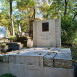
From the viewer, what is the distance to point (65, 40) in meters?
10.2

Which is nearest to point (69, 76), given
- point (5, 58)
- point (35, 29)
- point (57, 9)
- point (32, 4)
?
point (5, 58)

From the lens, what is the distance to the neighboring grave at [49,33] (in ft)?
21.5

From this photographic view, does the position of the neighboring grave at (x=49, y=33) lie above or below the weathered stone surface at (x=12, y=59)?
above

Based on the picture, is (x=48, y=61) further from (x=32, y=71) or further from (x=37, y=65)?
(x=32, y=71)

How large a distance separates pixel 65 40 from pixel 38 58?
793 centimetres

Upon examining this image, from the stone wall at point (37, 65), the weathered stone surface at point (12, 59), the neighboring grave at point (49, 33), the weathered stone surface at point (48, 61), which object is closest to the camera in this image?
the stone wall at point (37, 65)

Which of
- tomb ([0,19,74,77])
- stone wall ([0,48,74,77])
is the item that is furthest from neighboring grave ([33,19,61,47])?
stone wall ([0,48,74,77])

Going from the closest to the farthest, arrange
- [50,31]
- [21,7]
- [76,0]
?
[50,31] < [76,0] < [21,7]

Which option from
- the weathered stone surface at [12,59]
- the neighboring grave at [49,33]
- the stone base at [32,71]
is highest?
the neighboring grave at [49,33]

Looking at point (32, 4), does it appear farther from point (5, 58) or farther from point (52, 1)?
point (5, 58)

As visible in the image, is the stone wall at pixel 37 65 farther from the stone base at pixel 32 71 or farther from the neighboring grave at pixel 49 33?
the neighboring grave at pixel 49 33

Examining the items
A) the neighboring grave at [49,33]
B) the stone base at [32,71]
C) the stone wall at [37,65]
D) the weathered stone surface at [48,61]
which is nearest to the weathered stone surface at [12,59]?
the stone wall at [37,65]

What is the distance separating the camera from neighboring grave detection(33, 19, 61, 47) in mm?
6567

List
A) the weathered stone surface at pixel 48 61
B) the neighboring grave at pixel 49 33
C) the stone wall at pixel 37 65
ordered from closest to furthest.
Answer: the stone wall at pixel 37 65 → the weathered stone surface at pixel 48 61 → the neighboring grave at pixel 49 33
